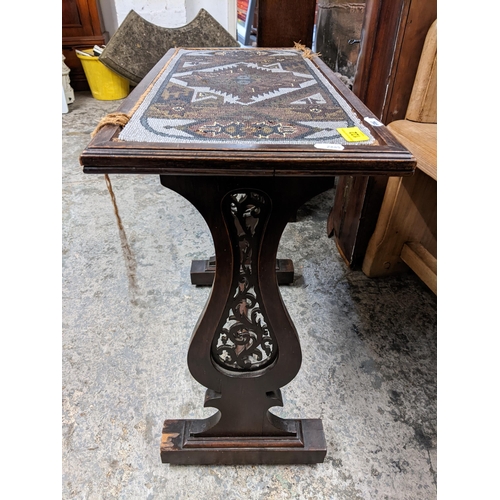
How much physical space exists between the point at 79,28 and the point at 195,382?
372 centimetres

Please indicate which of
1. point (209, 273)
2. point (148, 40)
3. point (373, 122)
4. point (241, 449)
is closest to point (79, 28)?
point (148, 40)

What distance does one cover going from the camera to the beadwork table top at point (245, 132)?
1.94 feet

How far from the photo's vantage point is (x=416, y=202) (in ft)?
4.75

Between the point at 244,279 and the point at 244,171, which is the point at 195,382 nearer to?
the point at 244,279

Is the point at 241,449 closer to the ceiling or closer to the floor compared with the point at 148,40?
closer to the floor

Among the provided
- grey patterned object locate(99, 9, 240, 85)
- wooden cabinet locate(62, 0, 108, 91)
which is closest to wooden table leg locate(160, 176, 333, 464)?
grey patterned object locate(99, 9, 240, 85)

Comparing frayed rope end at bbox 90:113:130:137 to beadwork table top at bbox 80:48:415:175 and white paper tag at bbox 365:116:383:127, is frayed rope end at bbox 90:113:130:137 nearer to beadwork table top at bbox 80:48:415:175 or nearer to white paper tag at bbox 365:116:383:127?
beadwork table top at bbox 80:48:415:175

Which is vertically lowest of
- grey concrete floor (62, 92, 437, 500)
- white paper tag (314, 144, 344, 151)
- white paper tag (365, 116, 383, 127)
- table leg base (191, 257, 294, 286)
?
grey concrete floor (62, 92, 437, 500)

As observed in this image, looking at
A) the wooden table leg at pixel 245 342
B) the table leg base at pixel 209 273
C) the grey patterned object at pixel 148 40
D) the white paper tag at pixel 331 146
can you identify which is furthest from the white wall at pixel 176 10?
the white paper tag at pixel 331 146

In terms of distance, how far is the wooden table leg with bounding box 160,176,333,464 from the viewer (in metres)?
0.68

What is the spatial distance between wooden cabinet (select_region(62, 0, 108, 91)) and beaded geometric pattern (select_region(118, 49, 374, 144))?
9.87ft

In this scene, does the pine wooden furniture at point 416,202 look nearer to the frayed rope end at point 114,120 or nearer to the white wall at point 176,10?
the frayed rope end at point 114,120

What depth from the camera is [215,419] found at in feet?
3.26

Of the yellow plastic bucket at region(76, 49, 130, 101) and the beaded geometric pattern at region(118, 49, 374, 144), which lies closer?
the beaded geometric pattern at region(118, 49, 374, 144)
